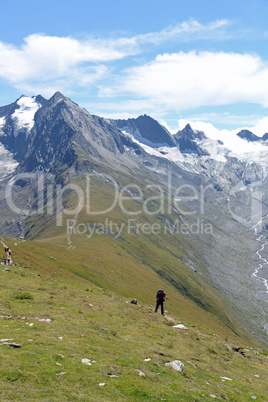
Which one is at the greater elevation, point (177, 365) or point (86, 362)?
point (86, 362)

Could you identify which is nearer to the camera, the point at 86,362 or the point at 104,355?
the point at 86,362

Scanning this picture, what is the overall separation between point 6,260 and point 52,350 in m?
38.4

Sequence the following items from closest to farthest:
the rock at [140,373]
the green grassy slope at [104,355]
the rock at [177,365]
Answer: the green grassy slope at [104,355], the rock at [140,373], the rock at [177,365]

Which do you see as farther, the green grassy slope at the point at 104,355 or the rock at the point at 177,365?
the rock at the point at 177,365

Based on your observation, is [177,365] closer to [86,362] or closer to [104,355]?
[104,355]

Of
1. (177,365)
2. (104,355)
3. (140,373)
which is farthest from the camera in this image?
(177,365)

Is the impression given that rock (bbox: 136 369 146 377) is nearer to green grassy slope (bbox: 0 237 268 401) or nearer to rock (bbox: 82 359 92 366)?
green grassy slope (bbox: 0 237 268 401)

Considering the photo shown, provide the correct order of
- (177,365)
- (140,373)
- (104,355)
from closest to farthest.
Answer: (140,373)
(104,355)
(177,365)

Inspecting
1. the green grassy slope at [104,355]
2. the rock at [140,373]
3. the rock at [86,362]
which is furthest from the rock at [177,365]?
the rock at [86,362]

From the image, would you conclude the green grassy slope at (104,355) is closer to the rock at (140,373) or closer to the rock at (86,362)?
the rock at (140,373)

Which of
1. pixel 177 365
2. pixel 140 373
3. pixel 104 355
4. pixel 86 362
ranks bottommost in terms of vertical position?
pixel 177 365

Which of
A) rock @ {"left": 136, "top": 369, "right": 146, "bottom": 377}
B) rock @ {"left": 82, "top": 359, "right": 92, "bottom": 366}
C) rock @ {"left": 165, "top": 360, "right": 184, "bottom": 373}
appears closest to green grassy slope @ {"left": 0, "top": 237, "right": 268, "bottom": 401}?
rock @ {"left": 136, "top": 369, "right": 146, "bottom": 377}

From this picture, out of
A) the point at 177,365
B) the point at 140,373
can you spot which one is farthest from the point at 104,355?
the point at 177,365

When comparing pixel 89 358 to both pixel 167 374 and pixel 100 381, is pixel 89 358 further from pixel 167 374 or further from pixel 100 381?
pixel 167 374
